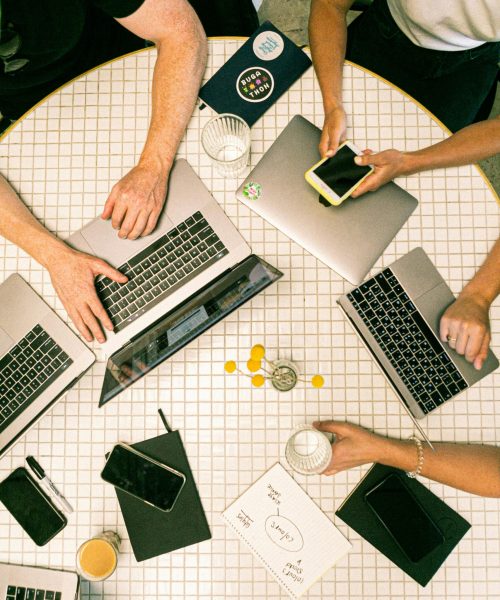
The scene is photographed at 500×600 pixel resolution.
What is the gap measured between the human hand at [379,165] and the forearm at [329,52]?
6.8 inches

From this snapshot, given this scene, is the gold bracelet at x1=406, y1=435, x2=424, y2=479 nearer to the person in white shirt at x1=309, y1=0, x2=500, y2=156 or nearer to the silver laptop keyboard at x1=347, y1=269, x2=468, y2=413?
the silver laptop keyboard at x1=347, y1=269, x2=468, y2=413

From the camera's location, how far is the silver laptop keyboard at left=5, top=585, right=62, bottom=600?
3.89 ft

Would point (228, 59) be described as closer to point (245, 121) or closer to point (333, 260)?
point (245, 121)

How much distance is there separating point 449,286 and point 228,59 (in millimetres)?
805

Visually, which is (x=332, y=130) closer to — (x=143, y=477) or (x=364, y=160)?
(x=364, y=160)

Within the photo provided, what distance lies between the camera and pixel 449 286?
1234 millimetres

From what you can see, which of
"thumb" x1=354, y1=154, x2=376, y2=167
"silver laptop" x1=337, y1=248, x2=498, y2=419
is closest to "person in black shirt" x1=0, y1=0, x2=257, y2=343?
"thumb" x1=354, y1=154, x2=376, y2=167

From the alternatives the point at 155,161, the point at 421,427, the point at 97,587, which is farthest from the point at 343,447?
the point at 155,161

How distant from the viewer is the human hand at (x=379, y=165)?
1.18 metres

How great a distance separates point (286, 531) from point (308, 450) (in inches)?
7.8

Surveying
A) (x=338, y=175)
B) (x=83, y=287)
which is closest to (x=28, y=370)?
(x=83, y=287)

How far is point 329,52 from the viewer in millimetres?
1251

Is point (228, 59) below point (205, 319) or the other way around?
the other way around

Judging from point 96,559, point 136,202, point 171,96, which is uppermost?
point 171,96
